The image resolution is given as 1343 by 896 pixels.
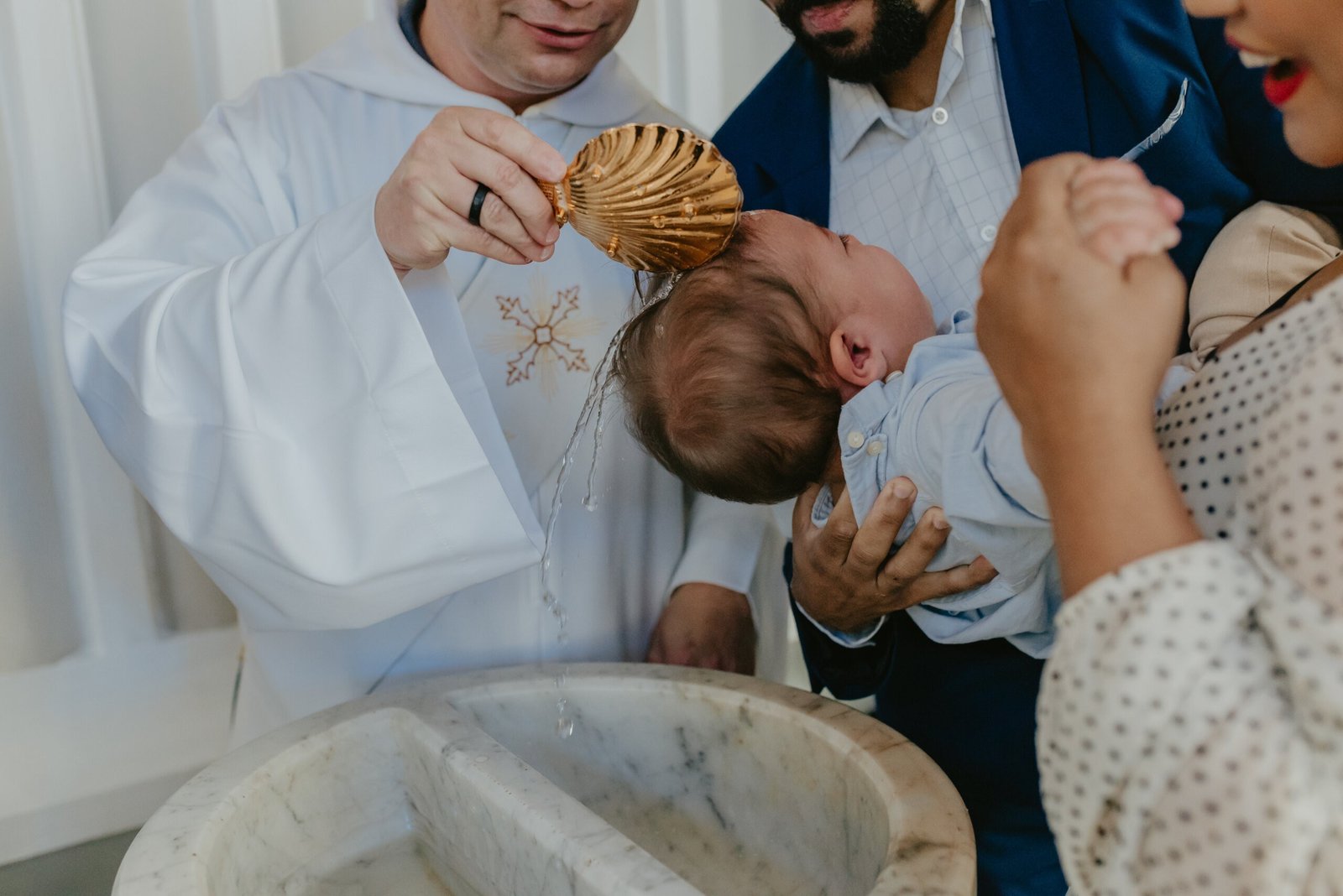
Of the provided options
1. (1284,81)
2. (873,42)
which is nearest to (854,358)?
(873,42)

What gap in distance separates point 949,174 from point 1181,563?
3.67ft

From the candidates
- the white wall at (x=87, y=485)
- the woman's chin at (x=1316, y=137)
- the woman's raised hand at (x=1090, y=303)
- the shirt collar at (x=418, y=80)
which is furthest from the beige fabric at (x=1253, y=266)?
the white wall at (x=87, y=485)

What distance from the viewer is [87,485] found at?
6.11ft

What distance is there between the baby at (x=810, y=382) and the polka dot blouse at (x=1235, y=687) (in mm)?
501

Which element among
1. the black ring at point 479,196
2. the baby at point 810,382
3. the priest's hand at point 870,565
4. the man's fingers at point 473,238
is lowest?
the priest's hand at point 870,565

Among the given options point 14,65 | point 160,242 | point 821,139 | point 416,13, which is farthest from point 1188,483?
point 14,65

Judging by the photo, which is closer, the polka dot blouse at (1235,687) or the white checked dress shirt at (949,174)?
the polka dot blouse at (1235,687)

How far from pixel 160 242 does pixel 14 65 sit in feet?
1.71

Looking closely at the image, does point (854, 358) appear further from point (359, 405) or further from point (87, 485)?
point (87, 485)

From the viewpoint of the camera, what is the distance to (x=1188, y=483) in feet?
2.38

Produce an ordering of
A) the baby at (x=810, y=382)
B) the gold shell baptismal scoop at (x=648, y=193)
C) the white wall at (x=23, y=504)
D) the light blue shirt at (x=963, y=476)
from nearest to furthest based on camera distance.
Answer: the light blue shirt at (x=963, y=476), the gold shell baptismal scoop at (x=648, y=193), the baby at (x=810, y=382), the white wall at (x=23, y=504)

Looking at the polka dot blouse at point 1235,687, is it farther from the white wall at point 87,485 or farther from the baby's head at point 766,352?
the white wall at point 87,485

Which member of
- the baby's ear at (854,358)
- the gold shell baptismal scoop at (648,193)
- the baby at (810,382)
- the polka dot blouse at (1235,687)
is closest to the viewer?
the polka dot blouse at (1235,687)

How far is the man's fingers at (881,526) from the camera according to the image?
1.23m
